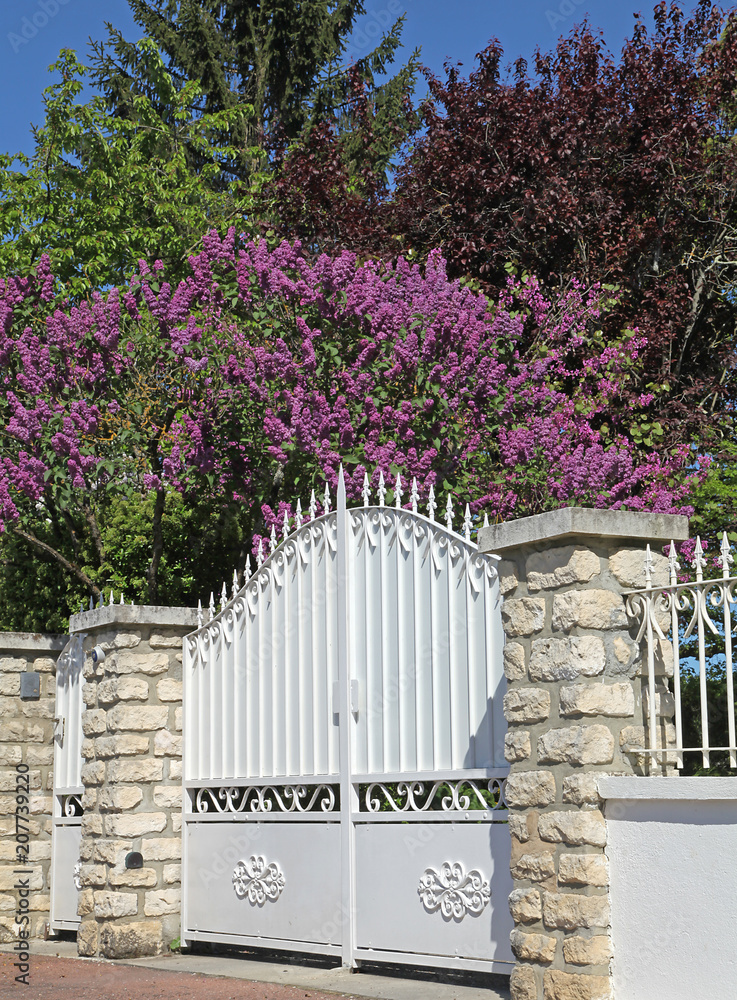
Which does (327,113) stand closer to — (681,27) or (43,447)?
(681,27)

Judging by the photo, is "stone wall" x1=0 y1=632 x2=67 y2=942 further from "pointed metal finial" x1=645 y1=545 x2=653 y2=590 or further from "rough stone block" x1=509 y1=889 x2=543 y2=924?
"pointed metal finial" x1=645 y1=545 x2=653 y2=590

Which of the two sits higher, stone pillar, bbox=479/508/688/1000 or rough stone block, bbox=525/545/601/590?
rough stone block, bbox=525/545/601/590

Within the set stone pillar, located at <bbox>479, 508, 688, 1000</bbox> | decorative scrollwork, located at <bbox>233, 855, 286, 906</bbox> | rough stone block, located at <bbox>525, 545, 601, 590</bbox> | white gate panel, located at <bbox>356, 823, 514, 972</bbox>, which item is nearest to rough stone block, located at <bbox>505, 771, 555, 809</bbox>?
stone pillar, located at <bbox>479, 508, 688, 1000</bbox>

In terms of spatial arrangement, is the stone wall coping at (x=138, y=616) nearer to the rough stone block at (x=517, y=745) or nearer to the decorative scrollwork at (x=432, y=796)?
the decorative scrollwork at (x=432, y=796)

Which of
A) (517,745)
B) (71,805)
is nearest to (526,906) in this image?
(517,745)

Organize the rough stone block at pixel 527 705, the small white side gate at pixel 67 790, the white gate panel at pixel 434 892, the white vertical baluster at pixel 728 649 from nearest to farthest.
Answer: the white vertical baluster at pixel 728 649, the rough stone block at pixel 527 705, the white gate panel at pixel 434 892, the small white side gate at pixel 67 790

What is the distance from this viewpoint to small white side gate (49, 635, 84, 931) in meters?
8.62

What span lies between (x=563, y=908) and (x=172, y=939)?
3695 millimetres

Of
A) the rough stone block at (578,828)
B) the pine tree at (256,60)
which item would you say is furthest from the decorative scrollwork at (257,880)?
the pine tree at (256,60)

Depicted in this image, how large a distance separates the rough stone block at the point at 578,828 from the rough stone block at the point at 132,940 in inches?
145

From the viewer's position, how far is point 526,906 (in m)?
4.91

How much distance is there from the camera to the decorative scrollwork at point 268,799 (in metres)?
6.73

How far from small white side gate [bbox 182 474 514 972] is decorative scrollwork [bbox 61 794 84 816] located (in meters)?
1.48

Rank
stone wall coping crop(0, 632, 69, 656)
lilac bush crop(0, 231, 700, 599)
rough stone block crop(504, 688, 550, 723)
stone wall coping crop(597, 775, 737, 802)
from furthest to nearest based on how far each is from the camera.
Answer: lilac bush crop(0, 231, 700, 599)
stone wall coping crop(0, 632, 69, 656)
rough stone block crop(504, 688, 550, 723)
stone wall coping crop(597, 775, 737, 802)
